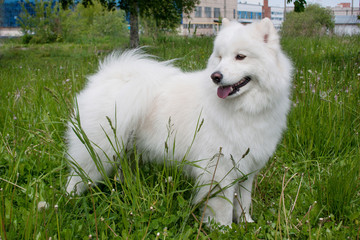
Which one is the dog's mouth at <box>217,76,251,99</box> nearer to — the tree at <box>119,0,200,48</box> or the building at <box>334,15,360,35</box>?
the building at <box>334,15,360,35</box>

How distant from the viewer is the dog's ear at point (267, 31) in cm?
213

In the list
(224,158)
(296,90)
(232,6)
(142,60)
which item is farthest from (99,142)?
(232,6)

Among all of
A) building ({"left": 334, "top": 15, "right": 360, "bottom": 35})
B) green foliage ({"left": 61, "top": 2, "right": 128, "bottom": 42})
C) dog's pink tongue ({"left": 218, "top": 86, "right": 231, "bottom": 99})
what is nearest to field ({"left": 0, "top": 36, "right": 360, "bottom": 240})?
dog's pink tongue ({"left": 218, "top": 86, "right": 231, "bottom": 99})

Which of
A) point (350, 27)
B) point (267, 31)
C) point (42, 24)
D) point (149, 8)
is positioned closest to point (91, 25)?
point (42, 24)

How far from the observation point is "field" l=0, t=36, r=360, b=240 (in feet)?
5.95

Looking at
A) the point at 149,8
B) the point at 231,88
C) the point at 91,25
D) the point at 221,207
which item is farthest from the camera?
the point at 91,25

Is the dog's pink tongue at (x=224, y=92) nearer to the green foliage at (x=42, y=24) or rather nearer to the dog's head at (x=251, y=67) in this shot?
the dog's head at (x=251, y=67)

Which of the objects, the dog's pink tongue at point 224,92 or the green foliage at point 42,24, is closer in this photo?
the dog's pink tongue at point 224,92

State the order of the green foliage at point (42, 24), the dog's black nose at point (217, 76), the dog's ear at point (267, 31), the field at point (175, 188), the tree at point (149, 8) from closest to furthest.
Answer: the field at point (175, 188) → the dog's black nose at point (217, 76) → the dog's ear at point (267, 31) → the tree at point (149, 8) → the green foliage at point (42, 24)

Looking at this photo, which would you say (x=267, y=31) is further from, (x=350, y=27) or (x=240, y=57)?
(x=350, y=27)

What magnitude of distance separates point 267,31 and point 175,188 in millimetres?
1193

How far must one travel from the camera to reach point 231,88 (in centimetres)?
205

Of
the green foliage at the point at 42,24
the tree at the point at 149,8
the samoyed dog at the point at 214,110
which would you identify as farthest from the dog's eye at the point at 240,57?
the green foliage at the point at 42,24

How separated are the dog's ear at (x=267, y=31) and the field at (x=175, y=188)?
898 millimetres
